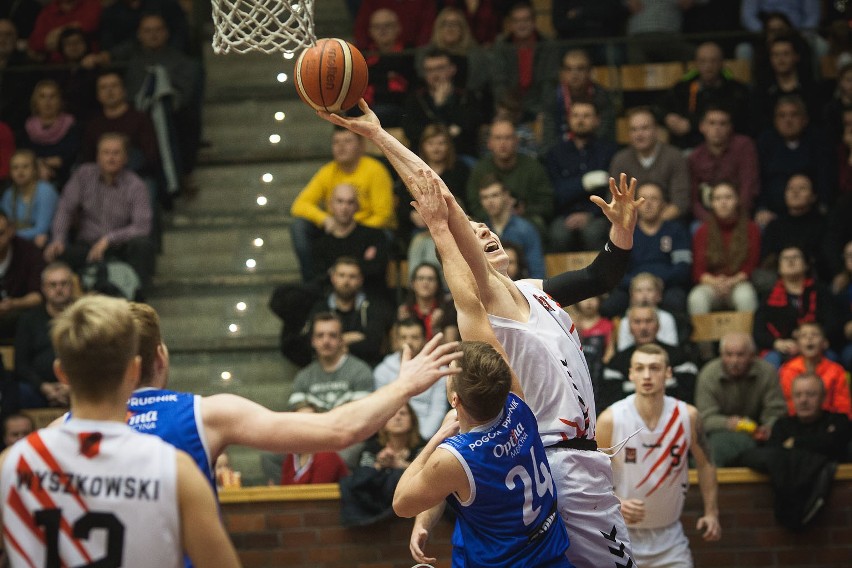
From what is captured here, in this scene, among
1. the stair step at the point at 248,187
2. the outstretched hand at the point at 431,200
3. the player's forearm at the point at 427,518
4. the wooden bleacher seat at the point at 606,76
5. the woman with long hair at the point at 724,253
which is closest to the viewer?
the outstretched hand at the point at 431,200

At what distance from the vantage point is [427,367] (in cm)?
361

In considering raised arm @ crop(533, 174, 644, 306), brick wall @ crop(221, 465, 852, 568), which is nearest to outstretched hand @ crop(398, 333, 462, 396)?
raised arm @ crop(533, 174, 644, 306)

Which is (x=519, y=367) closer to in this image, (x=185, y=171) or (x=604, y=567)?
(x=604, y=567)

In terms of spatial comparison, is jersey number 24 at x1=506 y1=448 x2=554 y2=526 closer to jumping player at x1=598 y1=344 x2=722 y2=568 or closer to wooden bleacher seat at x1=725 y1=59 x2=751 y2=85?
jumping player at x1=598 y1=344 x2=722 y2=568

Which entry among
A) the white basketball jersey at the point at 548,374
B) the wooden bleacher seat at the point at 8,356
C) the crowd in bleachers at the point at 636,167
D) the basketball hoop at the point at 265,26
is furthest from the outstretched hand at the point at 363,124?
the wooden bleacher seat at the point at 8,356

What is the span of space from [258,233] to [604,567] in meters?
6.74

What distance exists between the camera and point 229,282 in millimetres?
10688

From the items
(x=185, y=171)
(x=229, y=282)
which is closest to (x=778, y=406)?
(x=229, y=282)

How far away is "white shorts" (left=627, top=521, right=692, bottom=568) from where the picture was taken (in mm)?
6895

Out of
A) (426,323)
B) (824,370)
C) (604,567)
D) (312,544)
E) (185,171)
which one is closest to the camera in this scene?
(604,567)

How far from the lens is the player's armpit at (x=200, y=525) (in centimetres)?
313

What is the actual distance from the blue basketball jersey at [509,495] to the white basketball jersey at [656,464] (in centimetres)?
255

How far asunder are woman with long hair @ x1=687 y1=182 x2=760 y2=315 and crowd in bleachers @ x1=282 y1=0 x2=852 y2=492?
0.04ft

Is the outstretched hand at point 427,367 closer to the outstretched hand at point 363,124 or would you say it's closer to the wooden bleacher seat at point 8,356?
the outstretched hand at point 363,124
